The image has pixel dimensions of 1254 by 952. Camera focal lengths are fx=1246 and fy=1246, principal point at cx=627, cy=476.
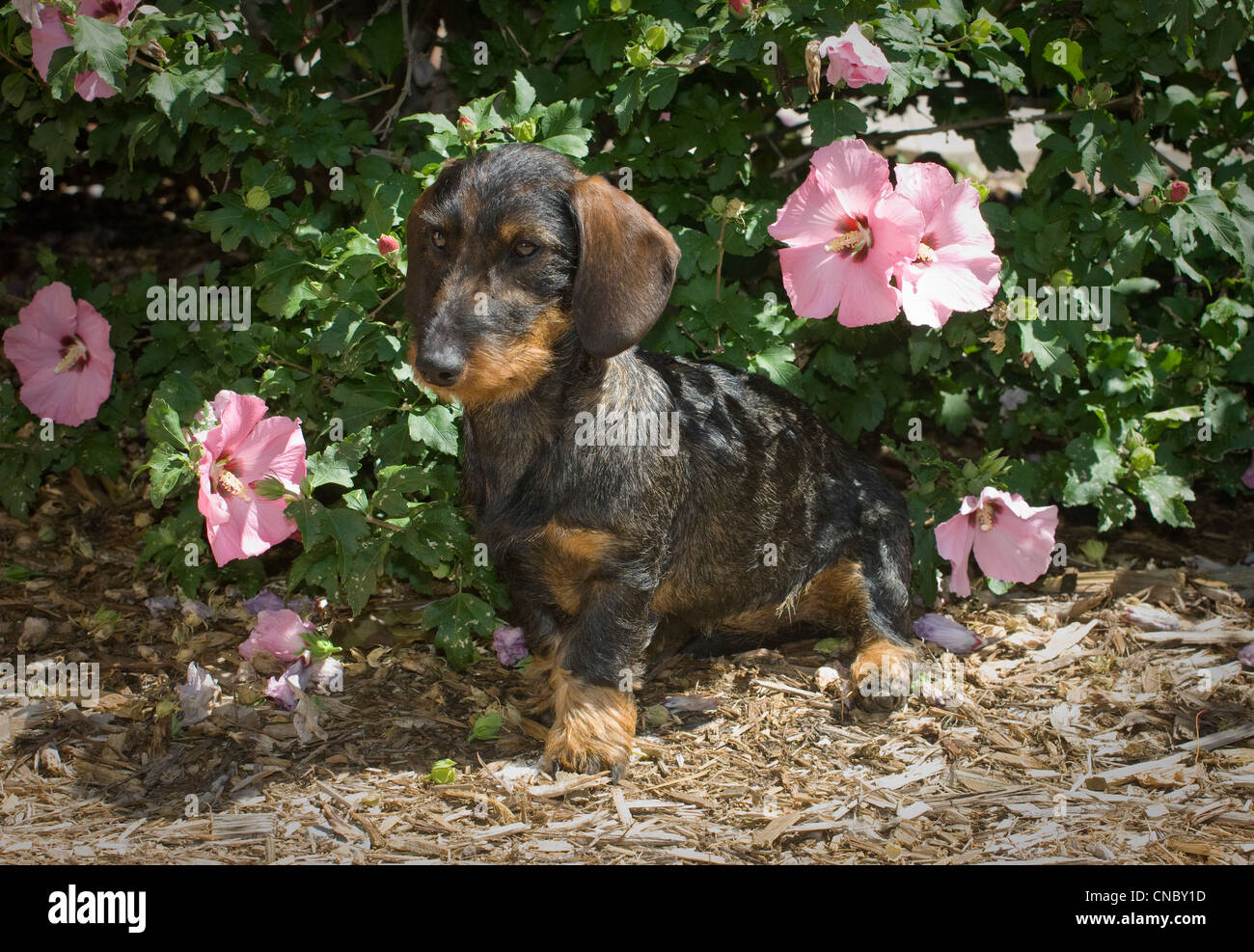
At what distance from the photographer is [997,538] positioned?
452 cm

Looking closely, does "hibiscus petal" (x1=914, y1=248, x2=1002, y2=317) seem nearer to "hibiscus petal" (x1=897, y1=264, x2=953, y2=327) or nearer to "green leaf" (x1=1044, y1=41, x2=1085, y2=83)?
"hibiscus petal" (x1=897, y1=264, x2=953, y2=327)

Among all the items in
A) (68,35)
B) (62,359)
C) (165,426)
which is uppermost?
(68,35)

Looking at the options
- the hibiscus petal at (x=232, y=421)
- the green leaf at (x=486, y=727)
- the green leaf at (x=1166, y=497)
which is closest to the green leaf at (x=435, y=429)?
the hibiscus petal at (x=232, y=421)

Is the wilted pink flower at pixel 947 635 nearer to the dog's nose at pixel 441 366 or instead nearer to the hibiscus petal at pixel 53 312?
the dog's nose at pixel 441 366

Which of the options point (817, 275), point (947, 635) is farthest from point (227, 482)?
point (947, 635)

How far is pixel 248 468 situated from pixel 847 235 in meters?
2.11

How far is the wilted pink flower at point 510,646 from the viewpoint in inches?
176

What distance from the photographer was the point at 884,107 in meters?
5.88

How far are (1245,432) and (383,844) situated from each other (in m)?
3.87

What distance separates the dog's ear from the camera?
3.62m

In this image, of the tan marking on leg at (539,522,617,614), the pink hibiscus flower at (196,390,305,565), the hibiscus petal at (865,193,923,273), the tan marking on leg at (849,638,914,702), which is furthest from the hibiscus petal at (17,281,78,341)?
the tan marking on leg at (849,638,914,702)

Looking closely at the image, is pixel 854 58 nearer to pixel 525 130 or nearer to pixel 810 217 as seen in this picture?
pixel 810 217

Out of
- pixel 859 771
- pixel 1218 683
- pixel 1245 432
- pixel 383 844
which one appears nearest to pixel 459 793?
pixel 383 844

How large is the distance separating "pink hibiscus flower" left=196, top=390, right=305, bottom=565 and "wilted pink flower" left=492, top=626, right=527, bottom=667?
2.90 feet
